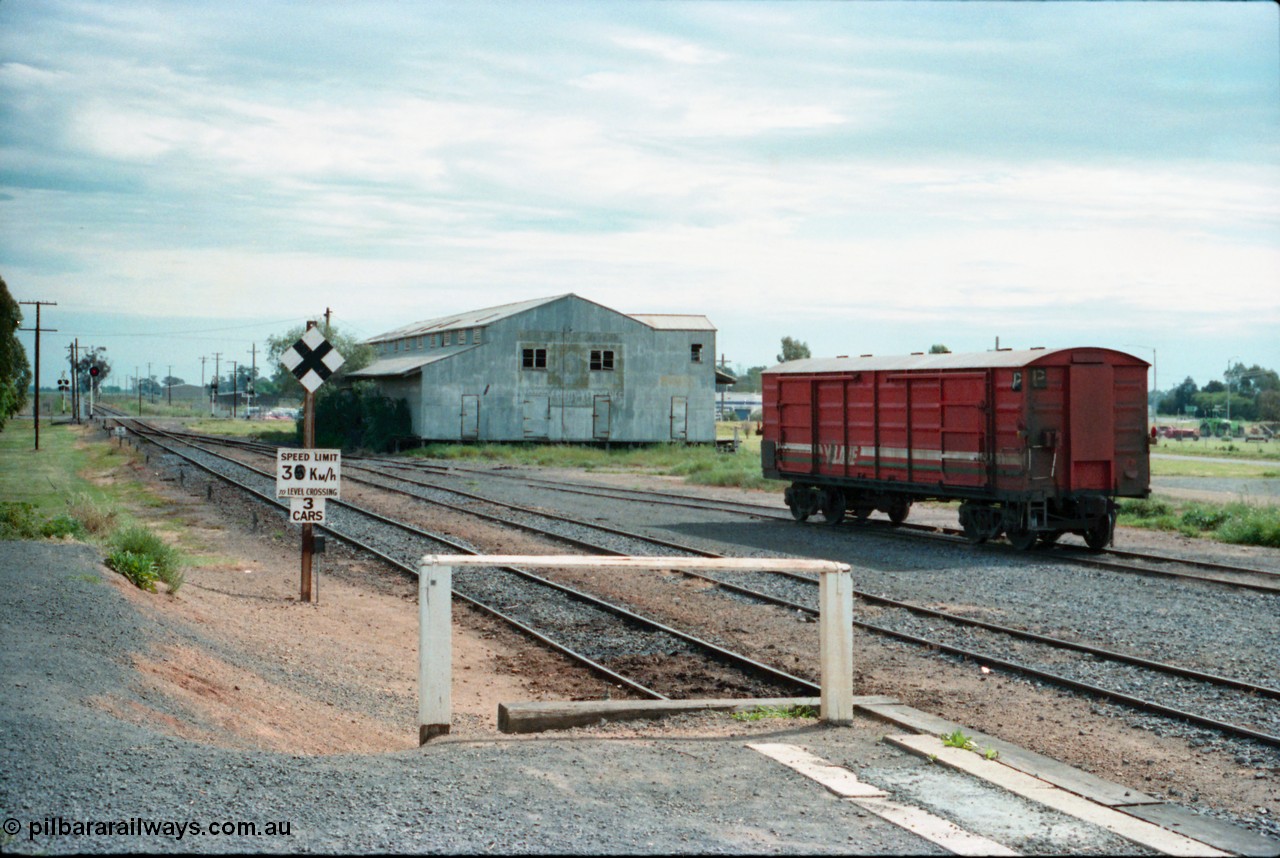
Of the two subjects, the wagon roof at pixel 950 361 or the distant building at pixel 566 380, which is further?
the distant building at pixel 566 380

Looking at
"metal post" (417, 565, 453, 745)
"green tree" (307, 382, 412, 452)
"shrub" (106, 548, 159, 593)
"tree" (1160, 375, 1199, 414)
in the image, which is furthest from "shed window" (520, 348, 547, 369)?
"tree" (1160, 375, 1199, 414)

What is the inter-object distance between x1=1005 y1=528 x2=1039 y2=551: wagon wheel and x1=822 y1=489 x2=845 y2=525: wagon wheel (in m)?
4.28

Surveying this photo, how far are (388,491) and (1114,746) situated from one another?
24.0 meters

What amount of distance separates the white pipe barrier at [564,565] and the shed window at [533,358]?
4447 centimetres

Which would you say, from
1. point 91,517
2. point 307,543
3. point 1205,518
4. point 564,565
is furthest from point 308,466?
point 1205,518

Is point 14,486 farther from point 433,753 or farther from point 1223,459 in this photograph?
point 1223,459

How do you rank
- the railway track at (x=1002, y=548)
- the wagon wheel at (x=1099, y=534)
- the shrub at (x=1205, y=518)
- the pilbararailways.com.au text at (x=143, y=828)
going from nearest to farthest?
the pilbararailways.com.au text at (x=143, y=828) < the railway track at (x=1002, y=548) < the wagon wheel at (x=1099, y=534) < the shrub at (x=1205, y=518)

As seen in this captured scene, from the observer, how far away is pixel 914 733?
23.3ft

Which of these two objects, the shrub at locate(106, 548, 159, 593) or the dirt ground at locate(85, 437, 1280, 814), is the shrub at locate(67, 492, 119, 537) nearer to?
the dirt ground at locate(85, 437, 1280, 814)

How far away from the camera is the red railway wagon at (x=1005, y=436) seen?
17.8 meters

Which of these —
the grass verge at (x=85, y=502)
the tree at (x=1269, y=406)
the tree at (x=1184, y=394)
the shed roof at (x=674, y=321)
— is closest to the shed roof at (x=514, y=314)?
the shed roof at (x=674, y=321)

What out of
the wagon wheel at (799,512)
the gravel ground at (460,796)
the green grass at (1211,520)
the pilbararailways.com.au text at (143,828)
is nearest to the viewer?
the pilbararailways.com.au text at (143,828)

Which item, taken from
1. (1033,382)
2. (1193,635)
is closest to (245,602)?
(1193,635)

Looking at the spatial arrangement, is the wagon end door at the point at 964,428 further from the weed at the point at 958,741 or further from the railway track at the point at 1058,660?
the weed at the point at 958,741
